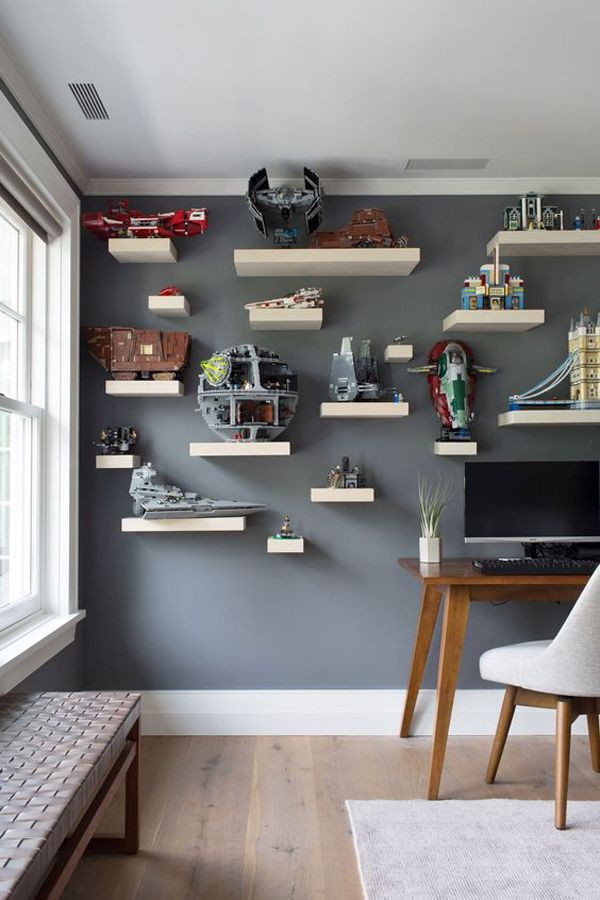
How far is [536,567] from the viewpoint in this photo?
274cm

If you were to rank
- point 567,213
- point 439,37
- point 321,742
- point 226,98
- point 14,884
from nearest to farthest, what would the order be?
1. point 14,884
2. point 439,37
3. point 226,98
4. point 321,742
5. point 567,213

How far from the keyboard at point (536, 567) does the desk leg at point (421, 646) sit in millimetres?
381

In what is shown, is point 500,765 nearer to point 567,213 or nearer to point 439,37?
point 567,213

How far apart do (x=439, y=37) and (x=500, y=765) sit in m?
2.69

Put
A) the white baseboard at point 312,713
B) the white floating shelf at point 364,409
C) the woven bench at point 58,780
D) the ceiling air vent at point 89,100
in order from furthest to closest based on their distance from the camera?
the white baseboard at point 312,713 → the white floating shelf at point 364,409 → the ceiling air vent at point 89,100 → the woven bench at point 58,780

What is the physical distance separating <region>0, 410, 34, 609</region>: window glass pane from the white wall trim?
4.10 feet

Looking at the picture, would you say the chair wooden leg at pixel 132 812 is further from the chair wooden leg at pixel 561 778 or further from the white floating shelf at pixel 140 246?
the white floating shelf at pixel 140 246

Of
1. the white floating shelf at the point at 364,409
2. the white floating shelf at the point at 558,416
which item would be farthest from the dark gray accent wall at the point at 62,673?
the white floating shelf at the point at 558,416

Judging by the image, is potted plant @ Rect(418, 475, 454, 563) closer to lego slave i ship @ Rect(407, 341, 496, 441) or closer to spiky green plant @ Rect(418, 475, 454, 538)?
spiky green plant @ Rect(418, 475, 454, 538)

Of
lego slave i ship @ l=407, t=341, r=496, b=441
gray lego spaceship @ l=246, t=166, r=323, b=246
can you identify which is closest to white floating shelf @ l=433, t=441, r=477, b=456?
lego slave i ship @ l=407, t=341, r=496, b=441

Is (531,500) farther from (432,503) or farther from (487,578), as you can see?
(487,578)

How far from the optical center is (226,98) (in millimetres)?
2664

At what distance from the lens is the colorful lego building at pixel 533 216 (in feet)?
11.0

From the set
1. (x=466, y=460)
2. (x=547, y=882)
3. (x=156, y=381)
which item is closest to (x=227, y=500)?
(x=156, y=381)
